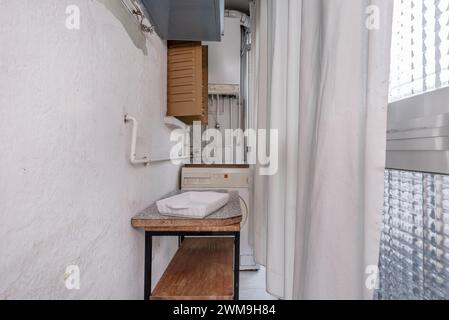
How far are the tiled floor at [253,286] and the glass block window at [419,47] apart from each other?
1.65 m

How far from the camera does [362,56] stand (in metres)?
0.61

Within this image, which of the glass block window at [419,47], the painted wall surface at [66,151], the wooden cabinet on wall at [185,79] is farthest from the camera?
the wooden cabinet on wall at [185,79]

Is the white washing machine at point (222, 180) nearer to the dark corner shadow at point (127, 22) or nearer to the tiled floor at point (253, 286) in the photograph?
the tiled floor at point (253, 286)

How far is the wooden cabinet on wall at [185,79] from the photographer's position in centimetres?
175

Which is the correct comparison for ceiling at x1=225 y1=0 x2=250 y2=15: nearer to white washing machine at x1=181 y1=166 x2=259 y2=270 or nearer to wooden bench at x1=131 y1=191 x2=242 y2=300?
white washing machine at x1=181 y1=166 x2=259 y2=270

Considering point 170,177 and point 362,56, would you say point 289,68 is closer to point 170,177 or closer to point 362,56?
point 362,56

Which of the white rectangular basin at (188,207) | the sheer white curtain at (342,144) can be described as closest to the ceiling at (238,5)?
the sheer white curtain at (342,144)

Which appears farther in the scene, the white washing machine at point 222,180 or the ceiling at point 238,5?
the ceiling at point 238,5

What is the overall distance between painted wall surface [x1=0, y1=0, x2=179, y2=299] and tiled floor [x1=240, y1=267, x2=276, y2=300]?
3.57 feet

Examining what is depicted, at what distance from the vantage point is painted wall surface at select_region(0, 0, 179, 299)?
49 centimetres

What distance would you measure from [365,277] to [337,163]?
290 mm

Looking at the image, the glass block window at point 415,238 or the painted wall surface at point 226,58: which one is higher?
Result: the painted wall surface at point 226,58

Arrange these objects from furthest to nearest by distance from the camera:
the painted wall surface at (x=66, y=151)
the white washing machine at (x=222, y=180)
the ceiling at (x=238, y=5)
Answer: the ceiling at (x=238, y=5) → the white washing machine at (x=222, y=180) → the painted wall surface at (x=66, y=151)
